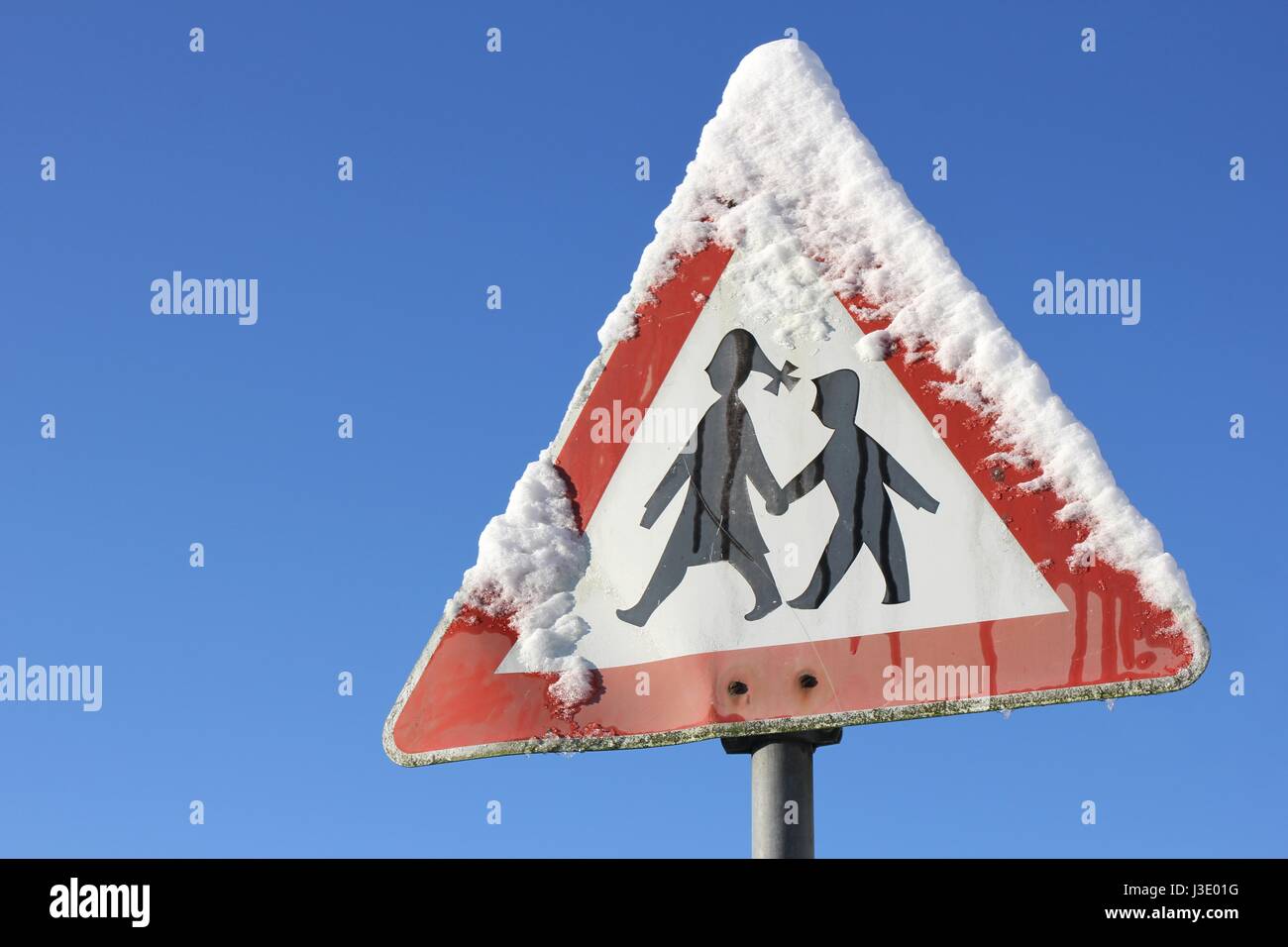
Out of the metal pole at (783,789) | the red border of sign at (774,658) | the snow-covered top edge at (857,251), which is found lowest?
the metal pole at (783,789)

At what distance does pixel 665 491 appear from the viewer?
2.19 m

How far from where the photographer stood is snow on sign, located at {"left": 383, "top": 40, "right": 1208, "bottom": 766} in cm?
196

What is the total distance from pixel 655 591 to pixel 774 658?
230 mm

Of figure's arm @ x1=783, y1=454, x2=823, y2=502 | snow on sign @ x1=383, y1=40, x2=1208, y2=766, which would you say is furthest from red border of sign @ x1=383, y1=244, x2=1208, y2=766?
figure's arm @ x1=783, y1=454, x2=823, y2=502

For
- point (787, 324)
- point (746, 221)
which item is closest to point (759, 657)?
point (787, 324)

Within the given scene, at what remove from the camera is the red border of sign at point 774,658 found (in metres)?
1.92

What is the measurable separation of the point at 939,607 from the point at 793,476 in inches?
11.9

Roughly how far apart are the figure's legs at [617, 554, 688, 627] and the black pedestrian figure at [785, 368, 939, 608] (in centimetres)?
20

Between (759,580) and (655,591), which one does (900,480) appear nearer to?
(759,580)

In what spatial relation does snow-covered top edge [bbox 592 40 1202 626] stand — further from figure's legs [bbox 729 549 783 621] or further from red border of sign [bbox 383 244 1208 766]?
figure's legs [bbox 729 549 783 621]

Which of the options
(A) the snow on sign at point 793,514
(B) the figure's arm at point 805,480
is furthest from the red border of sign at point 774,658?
(B) the figure's arm at point 805,480

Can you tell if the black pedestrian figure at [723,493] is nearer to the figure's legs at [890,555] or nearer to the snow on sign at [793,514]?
the snow on sign at [793,514]

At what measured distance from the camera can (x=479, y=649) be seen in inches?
86.4

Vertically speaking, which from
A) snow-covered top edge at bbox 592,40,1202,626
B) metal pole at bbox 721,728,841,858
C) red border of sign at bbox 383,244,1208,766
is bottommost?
metal pole at bbox 721,728,841,858
